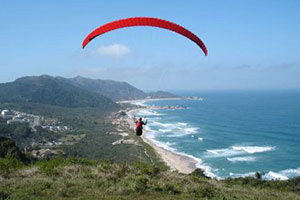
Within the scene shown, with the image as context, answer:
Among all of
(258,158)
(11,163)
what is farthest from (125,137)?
(11,163)

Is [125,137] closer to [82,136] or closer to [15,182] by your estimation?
[82,136]

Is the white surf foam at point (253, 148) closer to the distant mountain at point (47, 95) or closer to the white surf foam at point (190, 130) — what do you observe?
the white surf foam at point (190, 130)

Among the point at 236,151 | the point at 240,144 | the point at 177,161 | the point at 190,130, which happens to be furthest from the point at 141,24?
the point at 190,130

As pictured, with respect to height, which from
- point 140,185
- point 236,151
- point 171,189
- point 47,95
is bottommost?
point 236,151

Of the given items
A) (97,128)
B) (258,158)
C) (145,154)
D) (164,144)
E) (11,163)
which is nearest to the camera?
(11,163)

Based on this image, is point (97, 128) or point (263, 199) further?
point (97, 128)

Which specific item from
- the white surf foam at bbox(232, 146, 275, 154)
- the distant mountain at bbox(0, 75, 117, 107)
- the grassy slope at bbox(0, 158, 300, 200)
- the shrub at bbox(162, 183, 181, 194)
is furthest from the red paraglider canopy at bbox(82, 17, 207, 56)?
the distant mountain at bbox(0, 75, 117, 107)

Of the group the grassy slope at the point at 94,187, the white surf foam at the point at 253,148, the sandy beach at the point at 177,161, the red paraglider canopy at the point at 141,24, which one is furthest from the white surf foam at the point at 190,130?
the red paraglider canopy at the point at 141,24

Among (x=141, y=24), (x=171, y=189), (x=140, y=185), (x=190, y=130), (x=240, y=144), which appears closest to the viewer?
(x=140, y=185)

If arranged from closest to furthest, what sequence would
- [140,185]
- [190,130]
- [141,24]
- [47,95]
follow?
[140,185], [141,24], [190,130], [47,95]

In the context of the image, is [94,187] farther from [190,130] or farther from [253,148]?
[190,130]

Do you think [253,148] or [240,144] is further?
[240,144]
